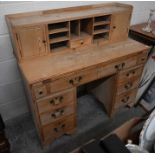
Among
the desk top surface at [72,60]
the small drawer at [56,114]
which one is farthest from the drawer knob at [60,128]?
the desk top surface at [72,60]

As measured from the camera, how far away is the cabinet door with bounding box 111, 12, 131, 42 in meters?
1.43

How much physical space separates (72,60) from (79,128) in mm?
808

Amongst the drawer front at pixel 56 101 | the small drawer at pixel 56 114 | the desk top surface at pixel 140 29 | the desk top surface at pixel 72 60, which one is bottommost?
the small drawer at pixel 56 114

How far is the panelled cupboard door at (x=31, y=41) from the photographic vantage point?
1141 millimetres

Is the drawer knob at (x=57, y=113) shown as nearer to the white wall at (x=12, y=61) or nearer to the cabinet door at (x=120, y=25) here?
the white wall at (x=12, y=61)

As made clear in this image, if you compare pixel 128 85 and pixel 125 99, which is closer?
pixel 128 85

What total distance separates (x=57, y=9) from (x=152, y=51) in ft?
3.71

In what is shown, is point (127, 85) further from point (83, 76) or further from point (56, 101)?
point (56, 101)

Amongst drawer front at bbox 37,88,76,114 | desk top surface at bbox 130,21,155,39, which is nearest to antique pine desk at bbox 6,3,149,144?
drawer front at bbox 37,88,76,114

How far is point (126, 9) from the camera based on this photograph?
56.6 inches

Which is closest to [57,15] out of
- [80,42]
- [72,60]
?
[80,42]

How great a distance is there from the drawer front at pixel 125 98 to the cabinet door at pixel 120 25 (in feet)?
1.85

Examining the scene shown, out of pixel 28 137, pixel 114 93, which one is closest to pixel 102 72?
pixel 114 93

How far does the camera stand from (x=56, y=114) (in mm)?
1336
